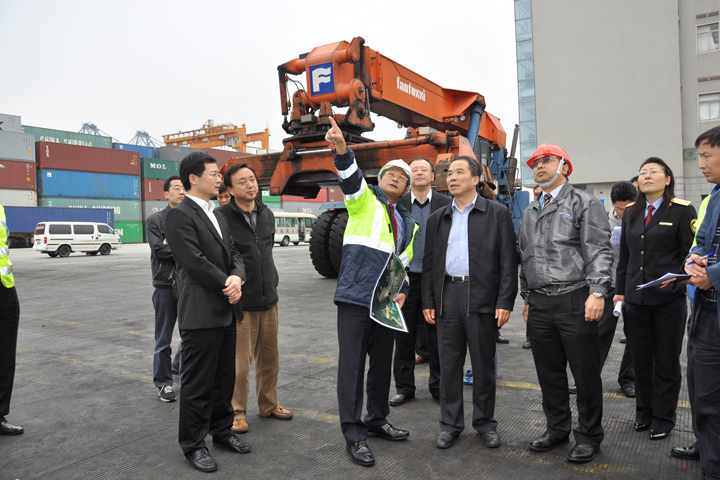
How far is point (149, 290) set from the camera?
11.3 meters

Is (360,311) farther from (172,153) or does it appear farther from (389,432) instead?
(172,153)

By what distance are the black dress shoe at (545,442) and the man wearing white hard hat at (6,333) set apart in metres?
3.46

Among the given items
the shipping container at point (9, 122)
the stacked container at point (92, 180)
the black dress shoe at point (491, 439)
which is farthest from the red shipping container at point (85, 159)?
the black dress shoe at point (491, 439)

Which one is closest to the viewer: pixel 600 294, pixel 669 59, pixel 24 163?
pixel 600 294

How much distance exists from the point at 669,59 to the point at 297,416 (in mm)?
29910

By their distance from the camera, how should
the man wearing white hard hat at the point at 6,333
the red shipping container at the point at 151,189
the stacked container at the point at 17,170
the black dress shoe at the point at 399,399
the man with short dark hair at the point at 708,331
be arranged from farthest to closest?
the red shipping container at the point at 151,189
the stacked container at the point at 17,170
the black dress shoe at the point at 399,399
the man wearing white hard hat at the point at 6,333
the man with short dark hair at the point at 708,331

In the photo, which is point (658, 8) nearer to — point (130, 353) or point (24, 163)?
point (130, 353)

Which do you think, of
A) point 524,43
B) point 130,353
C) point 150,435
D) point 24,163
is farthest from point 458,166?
point 24,163

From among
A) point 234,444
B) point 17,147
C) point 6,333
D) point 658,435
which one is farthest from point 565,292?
point 17,147

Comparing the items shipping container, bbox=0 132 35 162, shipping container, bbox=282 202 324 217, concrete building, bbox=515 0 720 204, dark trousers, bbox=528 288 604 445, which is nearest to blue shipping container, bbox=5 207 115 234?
shipping container, bbox=0 132 35 162

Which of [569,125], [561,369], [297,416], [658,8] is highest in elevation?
[658,8]

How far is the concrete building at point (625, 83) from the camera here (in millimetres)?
26281

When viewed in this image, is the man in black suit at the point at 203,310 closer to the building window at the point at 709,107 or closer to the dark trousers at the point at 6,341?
the dark trousers at the point at 6,341

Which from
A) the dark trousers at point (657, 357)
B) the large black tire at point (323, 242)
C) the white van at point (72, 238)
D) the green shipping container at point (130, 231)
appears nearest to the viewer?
the dark trousers at point (657, 357)
